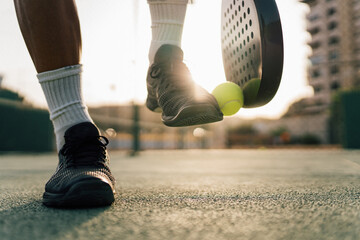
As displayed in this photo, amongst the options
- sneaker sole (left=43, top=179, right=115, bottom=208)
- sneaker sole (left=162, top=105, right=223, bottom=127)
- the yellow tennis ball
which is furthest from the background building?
sneaker sole (left=43, top=179, right=115, bottom=208)

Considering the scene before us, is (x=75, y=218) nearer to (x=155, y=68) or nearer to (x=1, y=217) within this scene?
(x=1, y=217)

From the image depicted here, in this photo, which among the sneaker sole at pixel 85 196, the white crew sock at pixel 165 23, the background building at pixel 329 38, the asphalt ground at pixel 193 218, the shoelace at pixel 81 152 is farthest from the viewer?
the background building at pixel 329 38

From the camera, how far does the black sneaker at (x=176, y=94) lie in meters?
0.99

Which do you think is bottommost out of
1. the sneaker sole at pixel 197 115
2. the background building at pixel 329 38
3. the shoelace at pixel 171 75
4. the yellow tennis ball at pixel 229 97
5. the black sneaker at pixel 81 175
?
Answer: the black sneaker at pixel 81 175

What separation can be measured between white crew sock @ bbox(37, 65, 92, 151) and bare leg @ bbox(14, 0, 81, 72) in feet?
0.10

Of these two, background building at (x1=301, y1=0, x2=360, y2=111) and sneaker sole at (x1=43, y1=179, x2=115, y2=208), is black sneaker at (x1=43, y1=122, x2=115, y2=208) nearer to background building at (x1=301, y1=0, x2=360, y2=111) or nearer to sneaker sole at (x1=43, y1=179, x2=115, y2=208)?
sneaker sole at (x1=43, y1=179, x2=115, y2=208)

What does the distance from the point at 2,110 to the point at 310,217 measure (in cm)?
825

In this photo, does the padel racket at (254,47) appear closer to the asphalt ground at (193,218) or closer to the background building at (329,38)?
the asphalt ground at (193,218)

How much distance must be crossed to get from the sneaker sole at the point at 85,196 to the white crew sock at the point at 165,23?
0.60m

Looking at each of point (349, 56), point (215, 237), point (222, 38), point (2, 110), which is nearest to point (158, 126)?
point (2, 110)

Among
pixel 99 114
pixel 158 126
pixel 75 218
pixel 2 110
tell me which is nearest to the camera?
pixel 75 218

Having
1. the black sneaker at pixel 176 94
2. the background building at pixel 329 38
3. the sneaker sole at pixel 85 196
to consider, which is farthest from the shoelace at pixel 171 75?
the background building at pixel 329 38

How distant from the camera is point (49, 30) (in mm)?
878

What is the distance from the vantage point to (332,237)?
0.54 metres
